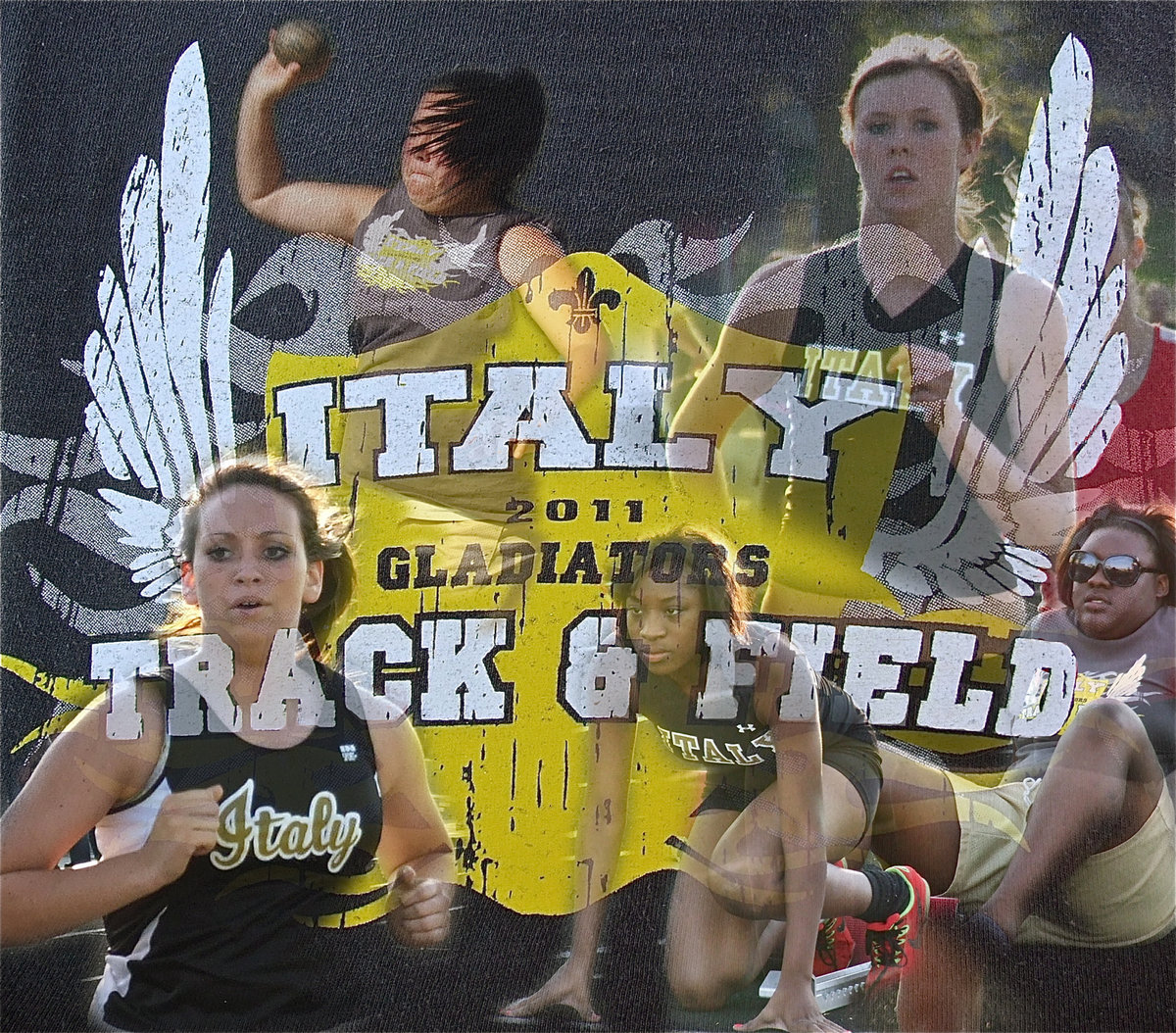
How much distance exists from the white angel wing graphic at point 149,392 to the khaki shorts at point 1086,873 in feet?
3.16

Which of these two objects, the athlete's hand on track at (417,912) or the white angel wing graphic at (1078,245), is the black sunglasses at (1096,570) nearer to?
the white angel wing graphic at (1078,245)

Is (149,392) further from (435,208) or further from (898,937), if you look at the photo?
(898,937)

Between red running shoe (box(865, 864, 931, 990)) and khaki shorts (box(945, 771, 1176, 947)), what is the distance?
44 millimetres

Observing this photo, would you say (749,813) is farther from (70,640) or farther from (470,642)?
(70,640)

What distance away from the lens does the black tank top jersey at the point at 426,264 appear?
4.84ft

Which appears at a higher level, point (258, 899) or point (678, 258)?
point (678, 258)

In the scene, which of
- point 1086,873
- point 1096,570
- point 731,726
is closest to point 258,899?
point 731,726

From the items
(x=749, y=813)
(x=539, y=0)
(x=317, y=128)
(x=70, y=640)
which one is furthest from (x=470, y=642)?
(x=539, y=0)

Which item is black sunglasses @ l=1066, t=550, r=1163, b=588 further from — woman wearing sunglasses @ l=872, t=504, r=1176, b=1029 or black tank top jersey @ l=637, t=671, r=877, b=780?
black tank top jersey @ l=637, t=671, r=877, b=780

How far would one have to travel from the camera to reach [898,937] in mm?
1387

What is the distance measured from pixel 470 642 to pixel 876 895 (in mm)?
538

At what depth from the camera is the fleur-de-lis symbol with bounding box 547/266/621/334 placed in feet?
4.82

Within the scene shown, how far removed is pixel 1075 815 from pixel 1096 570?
0.28 m

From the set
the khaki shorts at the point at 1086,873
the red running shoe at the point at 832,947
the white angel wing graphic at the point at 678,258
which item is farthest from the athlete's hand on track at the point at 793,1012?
the white angel wing graphic at the point at 678,258
